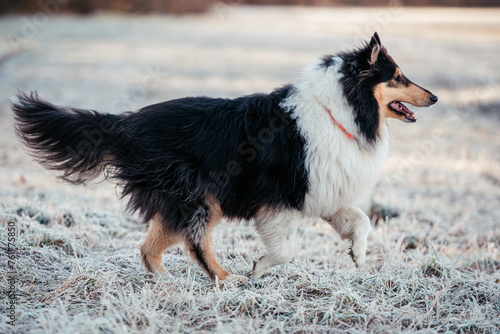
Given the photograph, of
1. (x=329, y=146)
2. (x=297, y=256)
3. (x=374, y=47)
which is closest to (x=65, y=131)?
(x=329, y=146)

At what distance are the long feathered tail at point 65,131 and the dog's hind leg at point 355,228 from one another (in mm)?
1944

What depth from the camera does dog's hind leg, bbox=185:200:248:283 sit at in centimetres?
363

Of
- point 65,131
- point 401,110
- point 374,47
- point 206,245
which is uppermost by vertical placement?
point 374,47

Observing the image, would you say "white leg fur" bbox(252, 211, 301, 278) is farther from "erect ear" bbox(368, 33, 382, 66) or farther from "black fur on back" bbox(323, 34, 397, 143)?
"erect ear" bbox(368, 33, 382, 66)

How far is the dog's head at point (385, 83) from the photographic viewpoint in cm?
365

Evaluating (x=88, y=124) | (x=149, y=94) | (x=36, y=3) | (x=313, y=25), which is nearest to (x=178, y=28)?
(x=313, y=25)

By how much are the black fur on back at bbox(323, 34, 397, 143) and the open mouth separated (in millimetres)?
248

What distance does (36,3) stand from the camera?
28234 mm

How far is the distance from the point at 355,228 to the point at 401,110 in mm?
1052

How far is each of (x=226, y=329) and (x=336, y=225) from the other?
4.68 ft

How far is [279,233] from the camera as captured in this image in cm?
362

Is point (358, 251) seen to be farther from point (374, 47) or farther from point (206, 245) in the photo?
point (374, 47)

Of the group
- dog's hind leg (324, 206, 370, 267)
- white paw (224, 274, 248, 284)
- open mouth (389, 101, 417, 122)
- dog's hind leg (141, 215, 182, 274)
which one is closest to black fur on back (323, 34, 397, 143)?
open mouth (389, 101, 417, 122)

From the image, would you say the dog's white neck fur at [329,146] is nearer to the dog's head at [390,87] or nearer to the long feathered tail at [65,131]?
the dog's head at [390,87]
